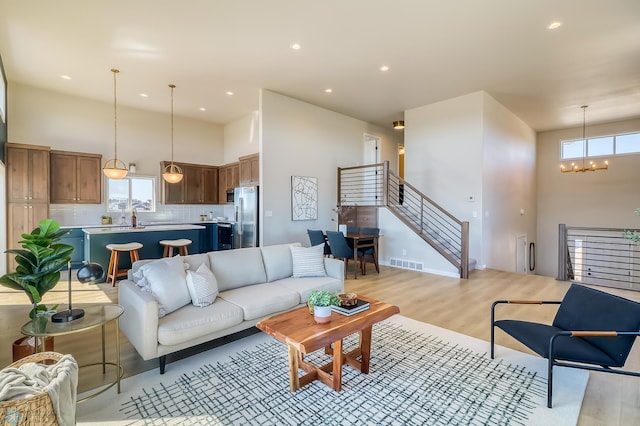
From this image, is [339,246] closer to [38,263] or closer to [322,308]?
[322,308]

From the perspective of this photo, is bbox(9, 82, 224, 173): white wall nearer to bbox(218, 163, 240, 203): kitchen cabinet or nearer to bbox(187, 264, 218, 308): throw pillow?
bbox(218, 163, 240, 203): kitchen cabinet

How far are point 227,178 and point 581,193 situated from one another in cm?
1080

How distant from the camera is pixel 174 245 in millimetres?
5988

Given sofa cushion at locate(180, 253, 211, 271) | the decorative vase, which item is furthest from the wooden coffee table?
sofa cushion at locate(180, 253, 211, 271)

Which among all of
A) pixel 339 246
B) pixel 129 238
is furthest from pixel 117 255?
pixel 339 246

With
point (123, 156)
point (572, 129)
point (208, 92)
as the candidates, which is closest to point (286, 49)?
point (208, 92)

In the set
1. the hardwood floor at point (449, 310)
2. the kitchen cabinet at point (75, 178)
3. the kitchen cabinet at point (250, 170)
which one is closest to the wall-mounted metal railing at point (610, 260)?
the hardwood floor at point (449, 310)

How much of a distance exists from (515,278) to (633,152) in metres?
6.41

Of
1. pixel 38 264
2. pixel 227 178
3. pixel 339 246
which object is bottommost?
pixel 339 246

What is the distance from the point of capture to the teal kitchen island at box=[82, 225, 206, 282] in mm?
5562

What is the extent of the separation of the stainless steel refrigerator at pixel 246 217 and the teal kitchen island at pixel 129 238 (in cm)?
92

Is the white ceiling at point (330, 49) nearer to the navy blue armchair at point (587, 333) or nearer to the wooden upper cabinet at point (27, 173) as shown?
the wooden upper cabinet at point (27, 173)

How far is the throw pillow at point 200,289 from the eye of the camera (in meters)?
2.93

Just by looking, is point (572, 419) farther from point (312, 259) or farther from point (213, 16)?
point (213, 16)
